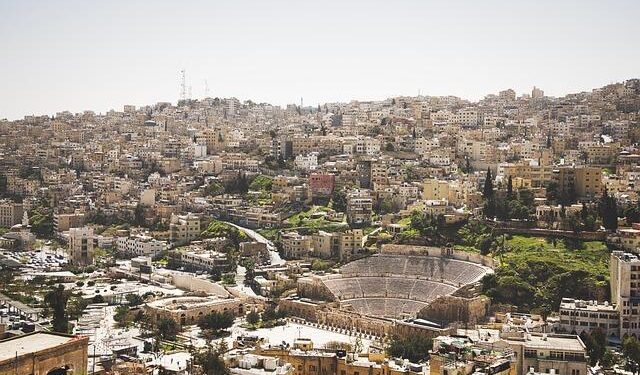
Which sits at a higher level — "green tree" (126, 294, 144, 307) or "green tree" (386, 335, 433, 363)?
"green tree" (386, 335, 433, 363)

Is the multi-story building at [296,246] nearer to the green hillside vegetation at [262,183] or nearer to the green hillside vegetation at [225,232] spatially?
the green hillside vegetation at [225,232]

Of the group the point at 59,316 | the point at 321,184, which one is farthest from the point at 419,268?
the point at 59,316

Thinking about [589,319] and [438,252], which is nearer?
[589,319]

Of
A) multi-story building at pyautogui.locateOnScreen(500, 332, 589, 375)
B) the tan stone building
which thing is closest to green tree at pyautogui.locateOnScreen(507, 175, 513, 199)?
multi-story building at pyautogui.locateOnScreen(500, 332, 589, 375)

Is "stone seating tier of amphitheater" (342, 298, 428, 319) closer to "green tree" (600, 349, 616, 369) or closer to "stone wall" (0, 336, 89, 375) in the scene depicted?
"green tree" (600, 349, 616, 369)

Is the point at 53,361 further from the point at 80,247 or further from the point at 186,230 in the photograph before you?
the point at 186,230

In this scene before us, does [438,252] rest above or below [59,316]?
above
